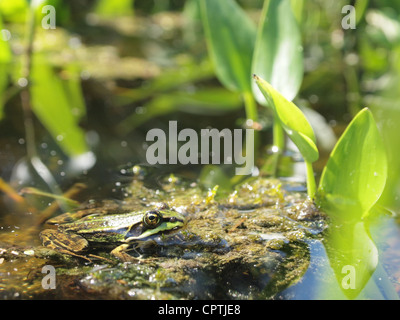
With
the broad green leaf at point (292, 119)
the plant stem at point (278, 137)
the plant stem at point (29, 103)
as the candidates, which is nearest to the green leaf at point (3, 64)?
the plant stem at point (29, 103)

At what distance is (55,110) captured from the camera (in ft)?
13.7

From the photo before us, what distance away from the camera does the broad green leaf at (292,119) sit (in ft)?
7.47

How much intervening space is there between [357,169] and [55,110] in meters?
2.77

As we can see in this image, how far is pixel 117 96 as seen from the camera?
456cm

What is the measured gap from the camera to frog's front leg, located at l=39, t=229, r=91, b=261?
7.60 ft

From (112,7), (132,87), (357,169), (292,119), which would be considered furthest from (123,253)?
(112,7)

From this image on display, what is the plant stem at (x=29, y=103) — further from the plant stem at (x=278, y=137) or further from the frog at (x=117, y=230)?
the plant stem at (x=278, y=137)

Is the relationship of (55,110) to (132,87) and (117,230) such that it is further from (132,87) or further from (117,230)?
(117,230)

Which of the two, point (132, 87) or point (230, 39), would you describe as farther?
point (132, 87)

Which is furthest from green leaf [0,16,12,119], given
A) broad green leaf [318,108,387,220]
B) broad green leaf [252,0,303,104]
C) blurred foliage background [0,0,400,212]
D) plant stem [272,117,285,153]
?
broad green leaf [318,108,387,220]

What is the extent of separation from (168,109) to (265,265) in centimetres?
238
